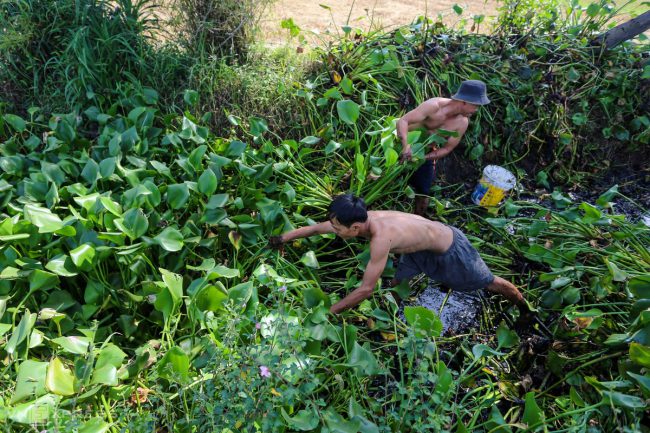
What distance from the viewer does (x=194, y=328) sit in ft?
7.48

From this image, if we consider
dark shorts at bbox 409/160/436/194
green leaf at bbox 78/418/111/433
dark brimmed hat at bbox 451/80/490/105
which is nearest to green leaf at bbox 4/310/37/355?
green leaf at bbox 78/418/111/433

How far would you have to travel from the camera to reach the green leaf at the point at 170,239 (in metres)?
2.37

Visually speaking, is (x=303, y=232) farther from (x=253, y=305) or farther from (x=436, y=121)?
(x=436, y=121)

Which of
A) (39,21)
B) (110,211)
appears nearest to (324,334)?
(110,211)

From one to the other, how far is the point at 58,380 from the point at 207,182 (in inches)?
49.1

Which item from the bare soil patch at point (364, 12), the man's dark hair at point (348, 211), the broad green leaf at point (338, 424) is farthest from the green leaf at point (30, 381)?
the bare soil patch at point (364, 12)

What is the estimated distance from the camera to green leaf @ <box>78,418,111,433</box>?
173 centimetres

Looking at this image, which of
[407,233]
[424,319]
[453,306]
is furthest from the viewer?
[453,306]

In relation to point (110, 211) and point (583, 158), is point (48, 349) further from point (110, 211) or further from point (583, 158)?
point (583, 158)

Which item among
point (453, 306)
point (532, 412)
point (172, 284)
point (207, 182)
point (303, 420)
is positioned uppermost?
point (207, 182)

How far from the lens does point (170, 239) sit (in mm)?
2416

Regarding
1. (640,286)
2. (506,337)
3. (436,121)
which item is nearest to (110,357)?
(506,337)

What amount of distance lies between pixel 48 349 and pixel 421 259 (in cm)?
187

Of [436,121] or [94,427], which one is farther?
[436,121]
